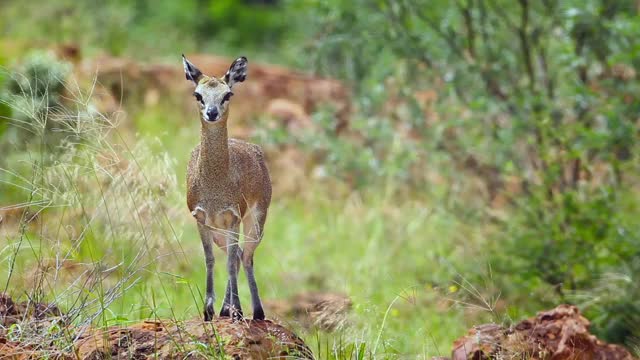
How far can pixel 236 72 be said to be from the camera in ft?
16.4

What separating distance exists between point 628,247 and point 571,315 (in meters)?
3.00

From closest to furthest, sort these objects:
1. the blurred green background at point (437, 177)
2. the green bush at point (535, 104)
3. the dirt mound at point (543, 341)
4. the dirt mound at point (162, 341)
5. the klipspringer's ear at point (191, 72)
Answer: the klipspringer's ear at point (191, 72) < the dirt mound at point (162, 341) < the dirt mound at point (543, 341) < the blurred green background at point (437, 177) < the green bush at point (535, 104)

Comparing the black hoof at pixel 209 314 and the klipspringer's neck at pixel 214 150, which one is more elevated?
the klipspringer's neck at pixel 214 150

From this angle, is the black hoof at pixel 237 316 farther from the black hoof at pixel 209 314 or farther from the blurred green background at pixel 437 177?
the blurred green background at pixel 437 177

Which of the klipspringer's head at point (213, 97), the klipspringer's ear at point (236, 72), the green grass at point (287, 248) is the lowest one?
Result: the green grass at point (287, 248)

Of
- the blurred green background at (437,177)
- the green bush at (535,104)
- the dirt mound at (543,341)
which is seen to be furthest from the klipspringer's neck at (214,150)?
the green bush at (535,104)

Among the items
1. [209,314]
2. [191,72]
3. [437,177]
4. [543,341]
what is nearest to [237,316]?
[209,314]

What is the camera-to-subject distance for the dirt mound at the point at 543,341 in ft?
18.8

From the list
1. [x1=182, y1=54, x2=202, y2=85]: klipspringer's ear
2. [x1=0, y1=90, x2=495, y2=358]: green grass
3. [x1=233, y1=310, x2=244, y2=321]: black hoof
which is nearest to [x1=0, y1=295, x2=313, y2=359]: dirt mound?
[x1=233, y1=310, x2=244, y2=321]: black hoof

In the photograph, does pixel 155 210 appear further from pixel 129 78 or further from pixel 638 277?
pixel 129 78

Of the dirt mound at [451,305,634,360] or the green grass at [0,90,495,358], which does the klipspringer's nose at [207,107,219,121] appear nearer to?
the green grass at [0,90,495,358]

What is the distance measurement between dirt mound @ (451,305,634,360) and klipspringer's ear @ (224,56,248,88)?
1697 mm

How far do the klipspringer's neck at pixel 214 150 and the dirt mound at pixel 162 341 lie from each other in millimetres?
643

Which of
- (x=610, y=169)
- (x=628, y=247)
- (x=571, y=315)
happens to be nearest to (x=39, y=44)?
(x=610, y=169)
